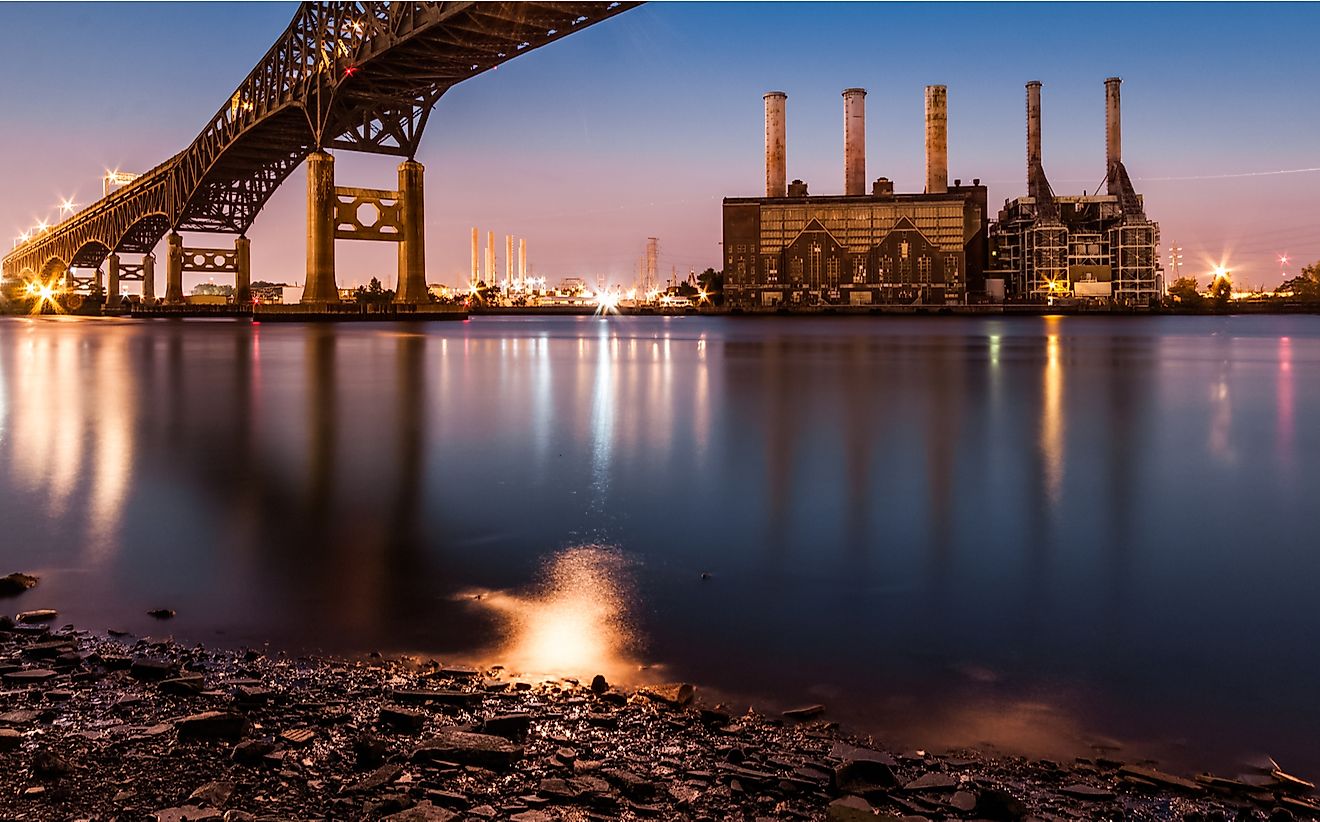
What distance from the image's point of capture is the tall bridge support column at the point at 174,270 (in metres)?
80.2

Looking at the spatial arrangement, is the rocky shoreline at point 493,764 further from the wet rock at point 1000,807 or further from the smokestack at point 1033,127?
the smokestack at point 1033,127

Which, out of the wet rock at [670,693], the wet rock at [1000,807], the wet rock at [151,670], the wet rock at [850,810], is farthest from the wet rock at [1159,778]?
the wet rock at [151,670]

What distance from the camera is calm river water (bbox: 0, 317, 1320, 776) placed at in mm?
3957

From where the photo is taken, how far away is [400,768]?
302cm

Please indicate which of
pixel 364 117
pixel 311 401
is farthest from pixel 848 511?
pixel 364 117

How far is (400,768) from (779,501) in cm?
520

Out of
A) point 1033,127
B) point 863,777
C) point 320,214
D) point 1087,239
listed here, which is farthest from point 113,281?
point 863,777

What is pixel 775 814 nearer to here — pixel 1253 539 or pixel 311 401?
pixel 1253 539

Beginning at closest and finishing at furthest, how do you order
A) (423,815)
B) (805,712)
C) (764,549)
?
(423,815)
(805,712)
(764,549)

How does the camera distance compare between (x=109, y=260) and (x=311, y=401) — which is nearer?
(x=311, y=401)

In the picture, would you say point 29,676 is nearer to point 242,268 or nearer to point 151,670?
point 151,670

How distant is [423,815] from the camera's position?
2723 millimetres

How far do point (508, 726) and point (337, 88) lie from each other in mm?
51764

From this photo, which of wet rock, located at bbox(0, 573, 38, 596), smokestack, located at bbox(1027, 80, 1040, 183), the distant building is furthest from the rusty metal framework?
smokestack, located at bbox(1027, 80, 1040, 183)
